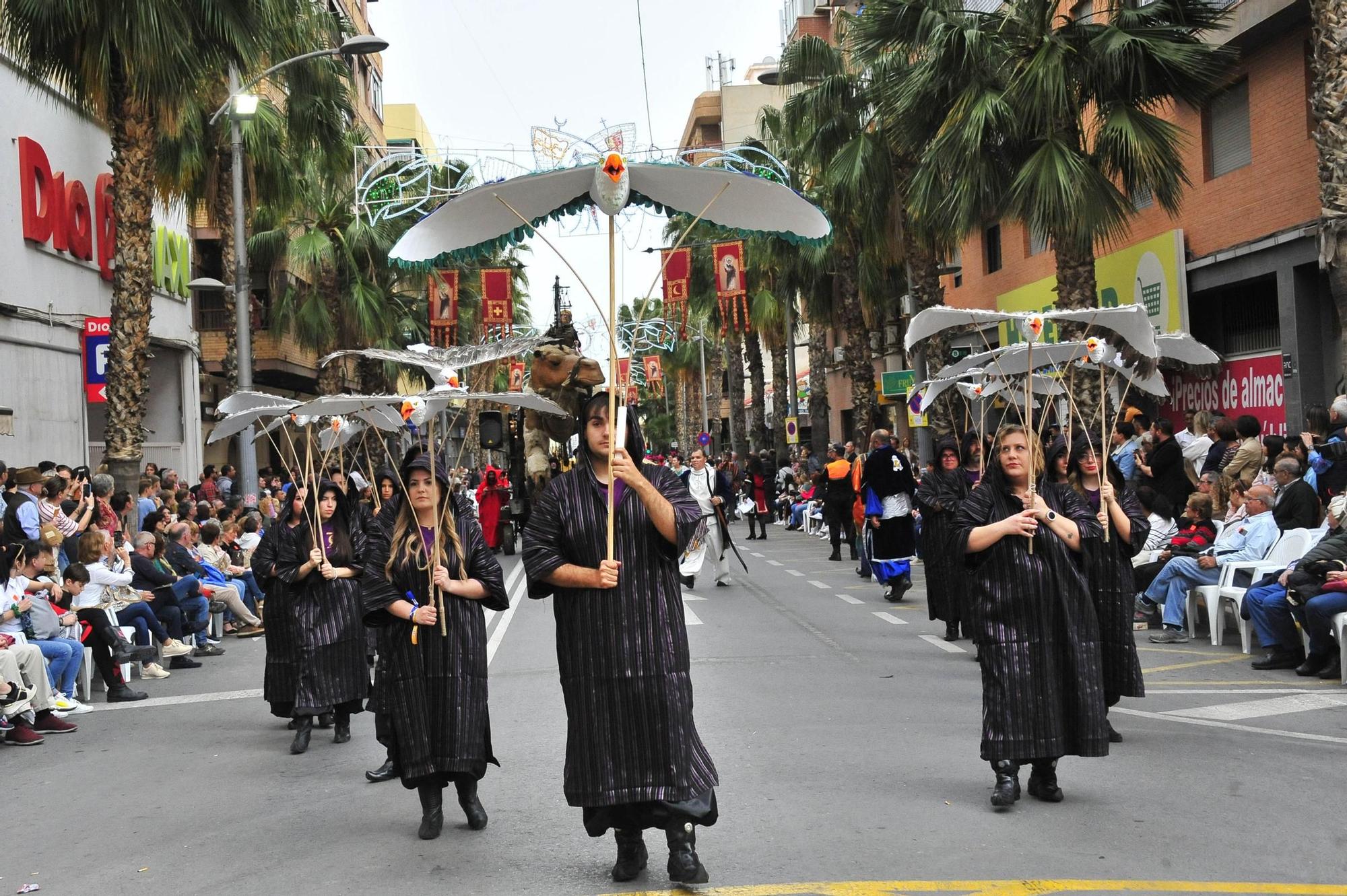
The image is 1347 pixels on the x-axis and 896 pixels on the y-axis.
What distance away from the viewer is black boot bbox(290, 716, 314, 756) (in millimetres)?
9000

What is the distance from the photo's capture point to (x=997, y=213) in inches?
786

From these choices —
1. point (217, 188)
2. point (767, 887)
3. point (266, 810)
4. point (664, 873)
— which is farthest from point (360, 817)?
point (217, 188)

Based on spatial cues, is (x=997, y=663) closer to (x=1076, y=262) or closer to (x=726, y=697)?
(x=726, y=697)

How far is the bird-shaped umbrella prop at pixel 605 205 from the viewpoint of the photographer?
19.6 ft

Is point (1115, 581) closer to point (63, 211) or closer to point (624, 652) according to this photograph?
point (624, 652)

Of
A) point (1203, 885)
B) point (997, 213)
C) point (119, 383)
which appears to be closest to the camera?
point (1203, 885)

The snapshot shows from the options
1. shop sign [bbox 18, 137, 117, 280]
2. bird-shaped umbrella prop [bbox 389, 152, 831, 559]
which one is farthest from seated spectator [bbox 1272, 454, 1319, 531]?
shop sign [bbox 18, 137, 117, 280]

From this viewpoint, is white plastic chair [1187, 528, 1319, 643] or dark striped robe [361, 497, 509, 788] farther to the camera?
white plastic chair [1187, 528, 1319, 643]

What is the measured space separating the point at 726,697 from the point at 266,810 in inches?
142

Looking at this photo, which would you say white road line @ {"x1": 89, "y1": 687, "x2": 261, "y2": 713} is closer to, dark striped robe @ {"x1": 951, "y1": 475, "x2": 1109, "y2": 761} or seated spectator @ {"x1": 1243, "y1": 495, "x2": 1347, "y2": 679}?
dark striped robe @ {"x1": 951, "y1": 475, "x2": 1109, "y2": 761}

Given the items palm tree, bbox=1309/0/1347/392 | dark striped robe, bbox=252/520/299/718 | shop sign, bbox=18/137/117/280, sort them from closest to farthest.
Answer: dark striped robe, bbox=252/520/299/718
palm tree, bbox=1309/0/1347/392
shop sign, bbox=18/137/117/280

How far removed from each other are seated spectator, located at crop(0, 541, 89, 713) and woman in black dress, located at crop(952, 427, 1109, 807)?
7.32 meters

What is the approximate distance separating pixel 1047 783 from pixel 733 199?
3.14m

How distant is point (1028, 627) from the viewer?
6762 mm
